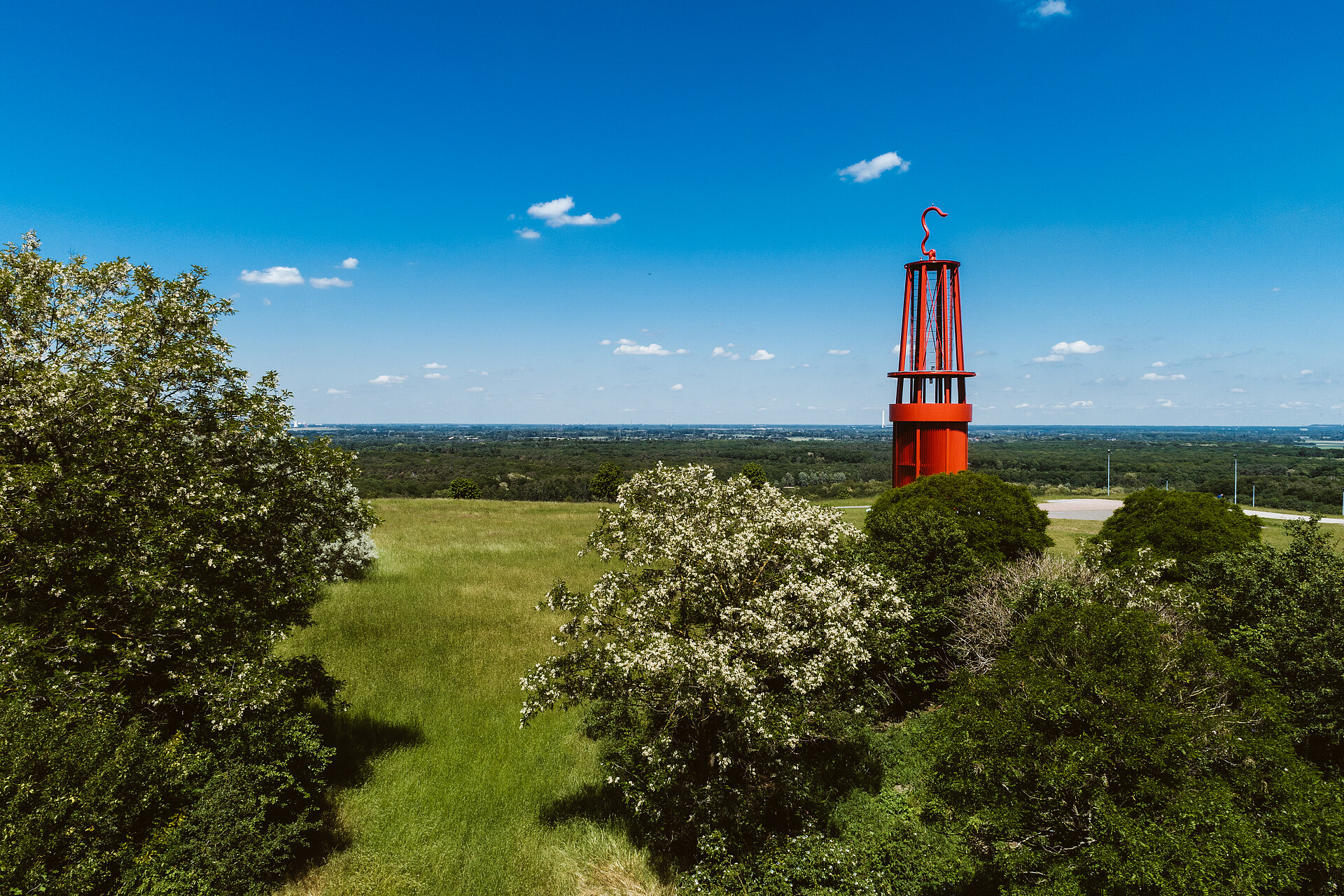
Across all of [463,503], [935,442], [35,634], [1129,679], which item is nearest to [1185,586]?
[1129,679]

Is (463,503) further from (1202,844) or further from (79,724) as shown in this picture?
(1202,844)

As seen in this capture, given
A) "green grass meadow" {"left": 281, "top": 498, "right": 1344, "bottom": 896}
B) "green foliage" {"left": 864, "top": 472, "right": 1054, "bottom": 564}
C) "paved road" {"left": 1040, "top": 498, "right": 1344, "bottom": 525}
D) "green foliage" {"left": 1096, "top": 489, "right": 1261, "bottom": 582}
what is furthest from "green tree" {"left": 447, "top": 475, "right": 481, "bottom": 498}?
"green foliage" {"left": 1096, "top": 489, "right": 1261, "bottom": 582}

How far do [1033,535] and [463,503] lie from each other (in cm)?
5709

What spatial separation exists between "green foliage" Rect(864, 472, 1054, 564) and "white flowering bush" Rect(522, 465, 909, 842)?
11670 millimetres

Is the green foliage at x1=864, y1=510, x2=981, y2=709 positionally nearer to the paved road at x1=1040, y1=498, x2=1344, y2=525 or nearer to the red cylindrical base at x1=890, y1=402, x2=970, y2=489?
the red cylindrical base at x1=890, y1=402, x2=970, y2=489

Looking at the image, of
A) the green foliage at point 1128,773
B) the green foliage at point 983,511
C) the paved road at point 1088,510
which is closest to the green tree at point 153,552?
the green foliage at point 1128,773

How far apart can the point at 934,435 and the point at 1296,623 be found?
1852 centimetres

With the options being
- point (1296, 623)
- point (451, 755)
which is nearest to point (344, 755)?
point (451, 755)

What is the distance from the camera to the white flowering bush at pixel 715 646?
36.6ft

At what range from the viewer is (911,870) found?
38.7 feet

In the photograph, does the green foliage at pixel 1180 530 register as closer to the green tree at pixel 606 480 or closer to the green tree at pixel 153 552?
the green tree at pixel 153 552

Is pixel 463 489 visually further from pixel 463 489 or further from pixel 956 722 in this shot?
pixel 956 722

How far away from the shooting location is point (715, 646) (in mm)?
10867

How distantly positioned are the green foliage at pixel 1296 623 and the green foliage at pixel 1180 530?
3.99 meters
